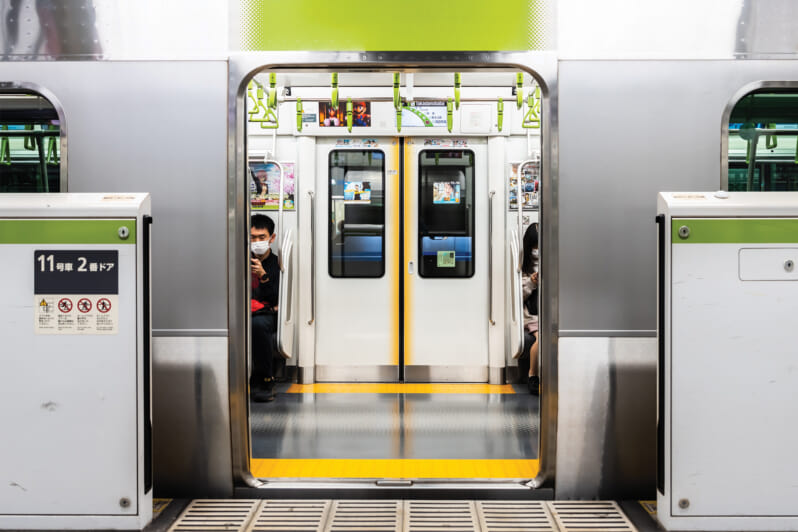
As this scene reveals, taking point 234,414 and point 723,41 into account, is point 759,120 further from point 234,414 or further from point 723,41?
point 234,414

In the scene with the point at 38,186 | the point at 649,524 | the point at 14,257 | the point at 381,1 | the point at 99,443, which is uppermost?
the point at 381,1

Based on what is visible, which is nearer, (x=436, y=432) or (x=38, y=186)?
(x=38, y=186)

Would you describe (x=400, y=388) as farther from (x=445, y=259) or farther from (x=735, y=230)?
(x=735, y=230)

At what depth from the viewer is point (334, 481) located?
10.3 feet

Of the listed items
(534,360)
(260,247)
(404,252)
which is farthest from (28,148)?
(534,360)

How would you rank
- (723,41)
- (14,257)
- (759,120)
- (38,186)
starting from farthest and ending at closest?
(38,186) < (759,120) < (723,41) < (14,257)

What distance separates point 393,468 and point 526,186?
3.34m

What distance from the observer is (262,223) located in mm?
5352

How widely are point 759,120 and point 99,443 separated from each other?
12.2 feet

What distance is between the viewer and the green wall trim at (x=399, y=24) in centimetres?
303

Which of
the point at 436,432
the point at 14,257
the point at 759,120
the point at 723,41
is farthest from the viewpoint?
the point at 436,432

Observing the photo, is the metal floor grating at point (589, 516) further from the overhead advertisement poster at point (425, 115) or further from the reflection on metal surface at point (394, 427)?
the overhead advertisement poster at point (425, 115)

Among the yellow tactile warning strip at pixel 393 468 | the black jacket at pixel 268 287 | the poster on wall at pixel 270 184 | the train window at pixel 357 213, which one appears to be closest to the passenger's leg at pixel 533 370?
the train window at pixel 357 213

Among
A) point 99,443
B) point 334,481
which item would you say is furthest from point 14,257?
point 334,481
